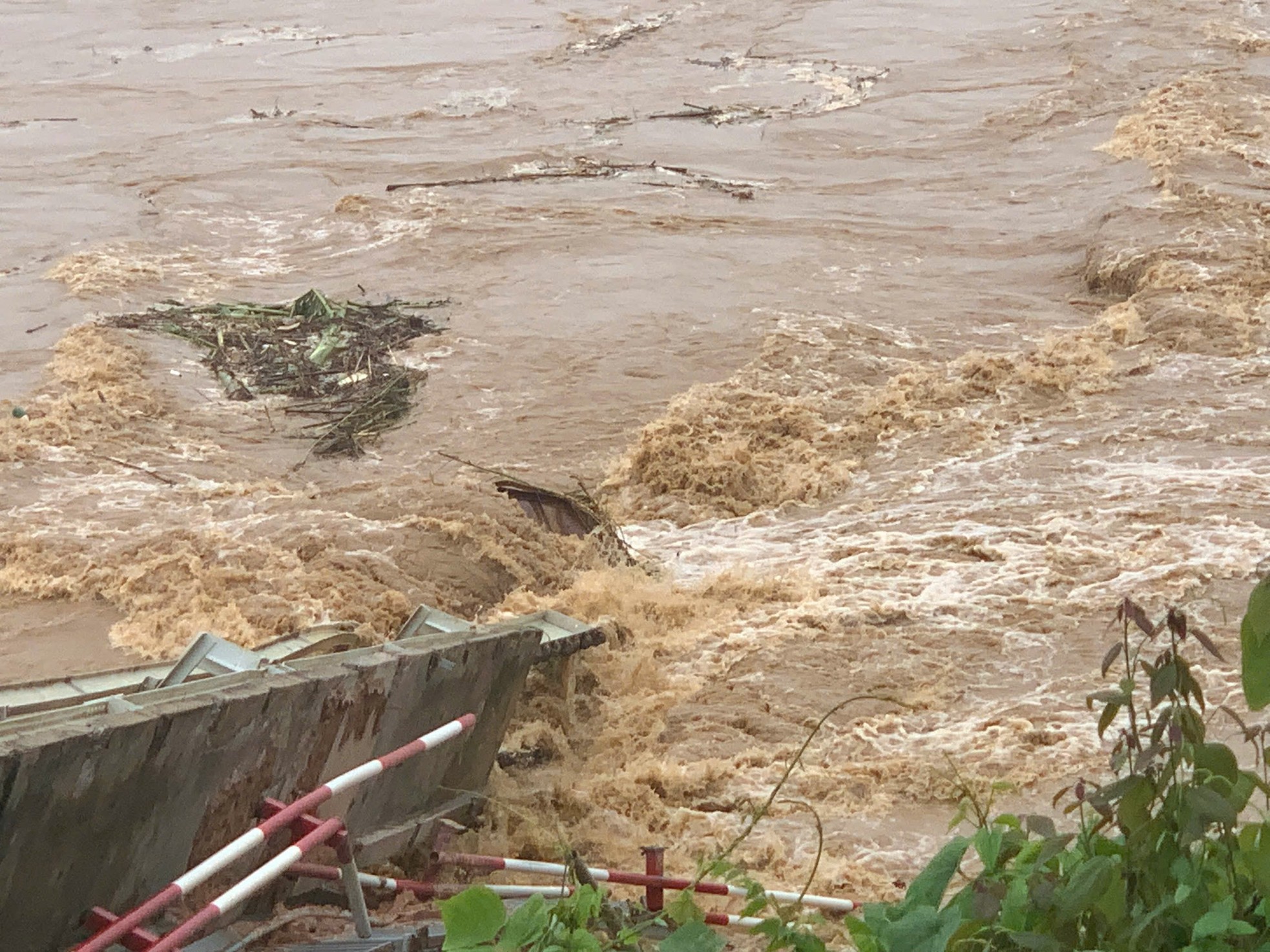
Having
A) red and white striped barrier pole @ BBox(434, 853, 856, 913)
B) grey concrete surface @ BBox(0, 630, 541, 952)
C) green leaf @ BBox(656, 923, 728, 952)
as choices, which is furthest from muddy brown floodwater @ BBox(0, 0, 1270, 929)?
red and white striped barrier pole @ BBox(434, 853, 856, 913)

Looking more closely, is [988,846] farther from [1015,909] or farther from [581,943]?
[581,943]

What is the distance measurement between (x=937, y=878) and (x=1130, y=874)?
1.16 feet

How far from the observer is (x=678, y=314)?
13.2m

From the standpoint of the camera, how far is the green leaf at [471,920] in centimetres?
249

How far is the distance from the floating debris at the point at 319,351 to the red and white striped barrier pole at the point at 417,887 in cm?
702

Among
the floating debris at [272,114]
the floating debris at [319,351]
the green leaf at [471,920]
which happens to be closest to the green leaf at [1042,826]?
the green leaf at [471,920]

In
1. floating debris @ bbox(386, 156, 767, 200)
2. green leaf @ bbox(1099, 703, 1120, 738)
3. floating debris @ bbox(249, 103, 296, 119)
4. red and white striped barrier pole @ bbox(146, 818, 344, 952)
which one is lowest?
floating debris @ bbox(386, 156, 767, 200)

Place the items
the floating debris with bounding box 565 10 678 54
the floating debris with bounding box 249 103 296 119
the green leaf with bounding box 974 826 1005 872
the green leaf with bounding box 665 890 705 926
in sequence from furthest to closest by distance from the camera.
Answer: the floating debris with bounding box 565 10 678 54 < the floating debris with bounding box 249 103 296 119 < the green leaf with bounding box 665 890 705 926 < the green leaf with bounding box 974 826 1005 872

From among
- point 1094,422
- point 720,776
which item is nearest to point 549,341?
point 1094,422

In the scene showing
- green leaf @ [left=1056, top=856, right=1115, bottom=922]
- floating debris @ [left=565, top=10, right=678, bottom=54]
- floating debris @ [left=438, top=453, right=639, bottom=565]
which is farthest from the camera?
floating debris @ [left=565, top=10, right=678, bottom=54]

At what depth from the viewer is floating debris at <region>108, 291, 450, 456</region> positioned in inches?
454

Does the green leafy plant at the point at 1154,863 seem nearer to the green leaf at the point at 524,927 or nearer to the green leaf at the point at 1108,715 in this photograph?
the green leaf at the point at 1108,715

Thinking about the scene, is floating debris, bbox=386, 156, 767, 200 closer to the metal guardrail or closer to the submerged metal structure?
the metal guardrail

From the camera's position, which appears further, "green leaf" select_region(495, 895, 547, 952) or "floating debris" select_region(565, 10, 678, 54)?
"floating debris" select_region(565, 10, 678, 54)
